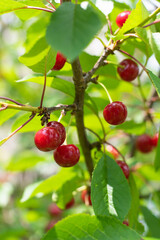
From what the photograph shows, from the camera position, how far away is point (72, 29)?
72 centimetres

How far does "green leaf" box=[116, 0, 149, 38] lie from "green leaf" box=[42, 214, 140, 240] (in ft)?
2.03

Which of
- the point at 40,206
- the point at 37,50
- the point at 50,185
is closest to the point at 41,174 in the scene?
the point at 40,206

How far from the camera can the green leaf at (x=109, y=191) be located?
1.05m

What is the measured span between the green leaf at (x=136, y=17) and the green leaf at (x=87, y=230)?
2.03ft

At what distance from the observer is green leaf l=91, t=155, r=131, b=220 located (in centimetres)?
105

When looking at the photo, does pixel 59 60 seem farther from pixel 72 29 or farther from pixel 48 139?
pixel 72 29

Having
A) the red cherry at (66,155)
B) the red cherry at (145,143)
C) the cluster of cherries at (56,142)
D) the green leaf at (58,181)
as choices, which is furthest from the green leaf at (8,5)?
the red cherry at (145,143)

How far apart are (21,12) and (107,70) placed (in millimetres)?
472

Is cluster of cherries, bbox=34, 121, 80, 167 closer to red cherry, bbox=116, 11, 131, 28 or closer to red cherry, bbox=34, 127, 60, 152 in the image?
red cherry, bbox=34, 127, 60, 152

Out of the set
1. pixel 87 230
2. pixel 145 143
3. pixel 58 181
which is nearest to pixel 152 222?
pixel 58 181

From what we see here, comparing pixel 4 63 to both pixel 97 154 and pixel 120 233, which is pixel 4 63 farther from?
pixel 120 233

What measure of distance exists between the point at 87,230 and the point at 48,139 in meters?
0.31

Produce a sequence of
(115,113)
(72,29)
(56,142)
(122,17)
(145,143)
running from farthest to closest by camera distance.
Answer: (145,143) → (122,17) → (115,113) → (56,142) → (72,29)

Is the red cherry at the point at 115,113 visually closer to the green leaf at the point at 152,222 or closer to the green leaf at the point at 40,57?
the green leaf at the point at 40,57
